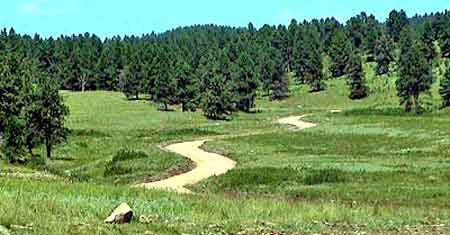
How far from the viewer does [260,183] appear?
44.4 meters

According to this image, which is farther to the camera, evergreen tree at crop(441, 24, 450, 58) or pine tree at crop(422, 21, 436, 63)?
evergreen tree at crop(441, 24, 450, 58)

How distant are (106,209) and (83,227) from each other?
3620 mm

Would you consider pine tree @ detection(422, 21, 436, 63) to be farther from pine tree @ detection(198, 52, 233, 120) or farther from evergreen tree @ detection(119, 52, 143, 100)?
evergreen tree @ detection(119, 52, 143, 100)

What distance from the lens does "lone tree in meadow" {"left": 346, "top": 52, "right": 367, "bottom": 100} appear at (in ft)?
551

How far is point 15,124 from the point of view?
187 ft

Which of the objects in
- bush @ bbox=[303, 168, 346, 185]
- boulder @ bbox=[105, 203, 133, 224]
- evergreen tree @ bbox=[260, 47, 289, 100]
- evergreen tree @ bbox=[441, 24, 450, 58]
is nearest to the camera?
boulder @ bbox=[105, 203, 133, 224]

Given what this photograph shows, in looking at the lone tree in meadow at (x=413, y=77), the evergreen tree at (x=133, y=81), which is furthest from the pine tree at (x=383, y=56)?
the evergreen tree at (x=133, y=81)

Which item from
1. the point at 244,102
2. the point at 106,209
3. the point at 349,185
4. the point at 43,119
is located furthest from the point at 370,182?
the point at 244,102

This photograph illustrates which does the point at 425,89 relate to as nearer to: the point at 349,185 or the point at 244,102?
the point at 244,102

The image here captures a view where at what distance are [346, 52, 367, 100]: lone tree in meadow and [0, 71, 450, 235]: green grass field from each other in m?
45.9

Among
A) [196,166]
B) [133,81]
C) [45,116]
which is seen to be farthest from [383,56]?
[196,166]

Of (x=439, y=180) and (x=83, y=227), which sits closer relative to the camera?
(x=83, y=227)

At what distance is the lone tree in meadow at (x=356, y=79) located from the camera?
16800cm

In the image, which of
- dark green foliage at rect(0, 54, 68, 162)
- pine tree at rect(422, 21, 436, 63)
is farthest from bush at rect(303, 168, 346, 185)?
pine tree at rect(422, 21, 436, 63)
